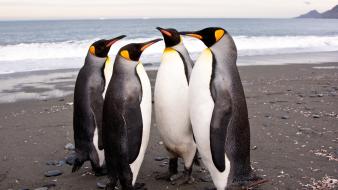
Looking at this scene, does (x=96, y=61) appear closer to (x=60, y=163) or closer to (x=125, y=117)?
(x=125, y=117)

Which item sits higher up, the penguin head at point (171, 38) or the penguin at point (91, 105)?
the penguin head at point (171, 38)

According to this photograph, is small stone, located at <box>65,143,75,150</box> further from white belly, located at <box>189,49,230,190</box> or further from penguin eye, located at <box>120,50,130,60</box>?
white belly, located at <box>189,49,230,190</box>

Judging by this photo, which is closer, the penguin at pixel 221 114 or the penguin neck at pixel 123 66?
the penguin at pixel 221 114

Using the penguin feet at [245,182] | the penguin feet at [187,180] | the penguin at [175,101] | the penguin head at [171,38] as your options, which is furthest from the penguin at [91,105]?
the penguin feet at [245,182]

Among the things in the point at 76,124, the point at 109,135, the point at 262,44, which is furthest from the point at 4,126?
the point at 262,44

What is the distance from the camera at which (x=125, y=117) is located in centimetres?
389

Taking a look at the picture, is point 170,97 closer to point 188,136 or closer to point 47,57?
point 188,136

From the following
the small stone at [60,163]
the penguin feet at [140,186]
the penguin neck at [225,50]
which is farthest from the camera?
the small stone at [60,163]

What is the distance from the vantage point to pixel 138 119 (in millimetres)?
3965

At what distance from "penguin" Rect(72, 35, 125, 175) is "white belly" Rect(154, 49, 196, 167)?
701 millimetres

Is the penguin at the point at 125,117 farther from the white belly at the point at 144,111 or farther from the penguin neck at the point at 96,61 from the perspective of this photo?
the penguin neck at the point at 96,61

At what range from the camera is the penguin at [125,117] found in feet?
12.8

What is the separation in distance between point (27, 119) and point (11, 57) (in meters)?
13.6

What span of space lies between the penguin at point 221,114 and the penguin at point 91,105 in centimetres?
123
